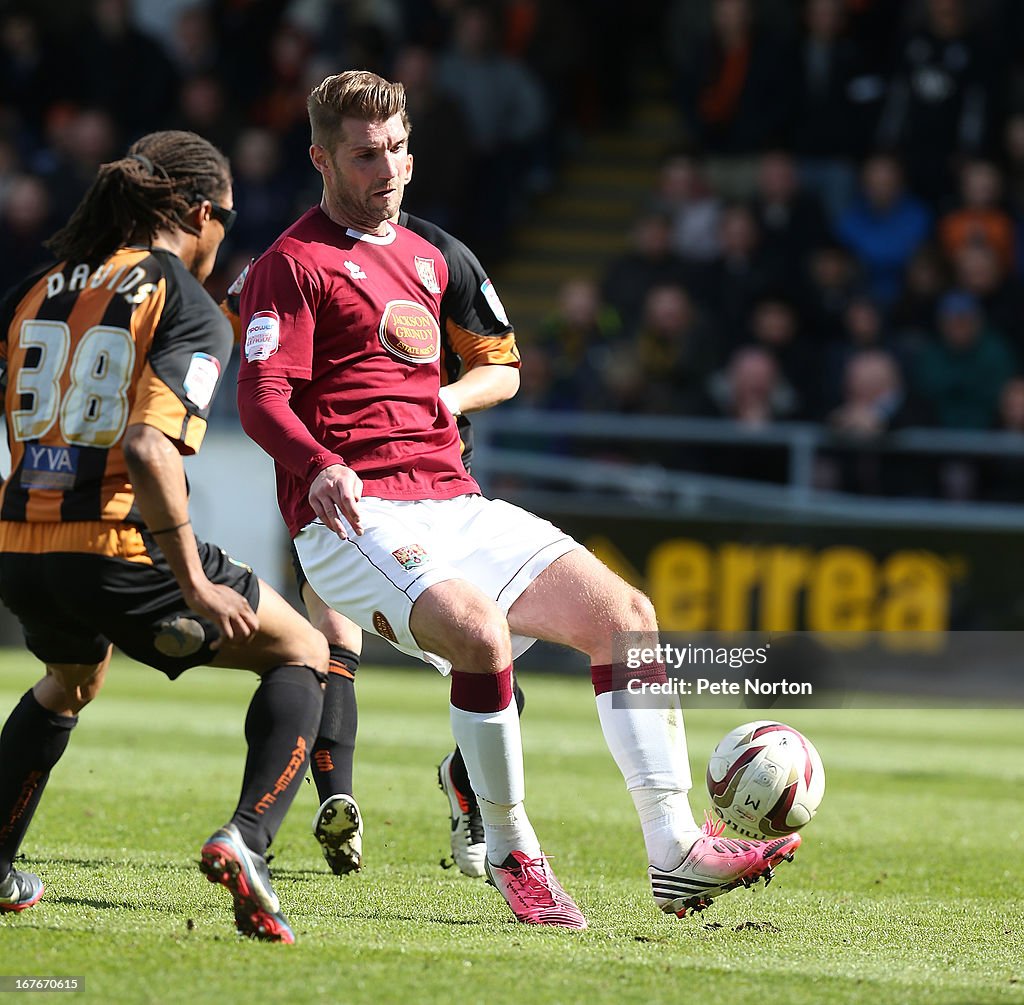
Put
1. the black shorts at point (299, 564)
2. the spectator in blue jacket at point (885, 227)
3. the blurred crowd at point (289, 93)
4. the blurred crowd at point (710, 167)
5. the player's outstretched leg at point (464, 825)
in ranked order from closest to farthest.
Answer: the black shorts at point (299, 564) → the player's outstretched leg at point (464, 825) → the blurred crowd at point (710, 167) → the spectator in blue jacket at point (885, 227) → the blurred crowd at point (289, 93)

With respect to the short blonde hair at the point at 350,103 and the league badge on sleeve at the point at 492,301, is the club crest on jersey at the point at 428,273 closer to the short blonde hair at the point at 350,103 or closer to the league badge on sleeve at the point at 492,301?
the league badge on sleeve at the point at 492,301

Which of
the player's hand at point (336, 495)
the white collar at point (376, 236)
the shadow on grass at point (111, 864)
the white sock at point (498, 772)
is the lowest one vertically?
the shadow on grass at point (111, 864)

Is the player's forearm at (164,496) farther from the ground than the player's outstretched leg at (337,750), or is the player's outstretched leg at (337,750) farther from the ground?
the player's forearm at (164,496)

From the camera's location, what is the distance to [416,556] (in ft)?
16.3

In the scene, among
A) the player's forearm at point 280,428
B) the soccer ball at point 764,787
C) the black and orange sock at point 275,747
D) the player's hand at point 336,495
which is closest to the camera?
the black and orange sock at point 275,747

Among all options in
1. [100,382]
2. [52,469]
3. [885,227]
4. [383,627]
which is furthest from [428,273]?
[885,227]

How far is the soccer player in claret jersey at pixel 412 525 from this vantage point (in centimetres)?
489

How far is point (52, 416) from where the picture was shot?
15.3 ft

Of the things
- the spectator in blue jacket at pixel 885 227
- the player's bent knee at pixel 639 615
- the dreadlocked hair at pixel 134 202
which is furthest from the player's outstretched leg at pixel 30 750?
the spectator in blue jacket at pixel 885 227

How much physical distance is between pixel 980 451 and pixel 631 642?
898 cm

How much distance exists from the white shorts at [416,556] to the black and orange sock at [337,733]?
807mm

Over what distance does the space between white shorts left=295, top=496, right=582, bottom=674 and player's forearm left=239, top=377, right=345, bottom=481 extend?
18cm

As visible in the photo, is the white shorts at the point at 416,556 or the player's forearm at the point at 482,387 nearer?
the white shorts at the point at 416,556

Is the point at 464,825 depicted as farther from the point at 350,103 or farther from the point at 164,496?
the point at 350,103
